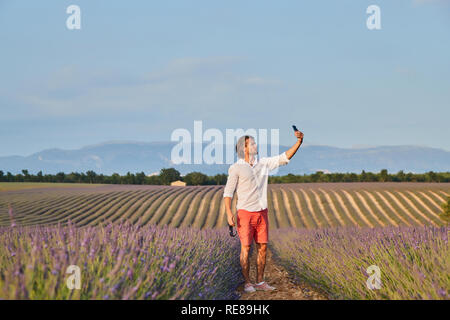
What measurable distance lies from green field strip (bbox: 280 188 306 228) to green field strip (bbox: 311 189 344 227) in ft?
5.57

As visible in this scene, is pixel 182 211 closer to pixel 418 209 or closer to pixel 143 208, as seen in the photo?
pixel 143 208

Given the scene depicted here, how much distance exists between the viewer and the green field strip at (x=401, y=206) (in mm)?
22484

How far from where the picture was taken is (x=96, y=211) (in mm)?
23375

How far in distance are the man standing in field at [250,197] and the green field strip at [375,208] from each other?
A: 1882cm

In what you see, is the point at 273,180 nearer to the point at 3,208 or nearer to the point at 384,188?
the point at 384,188

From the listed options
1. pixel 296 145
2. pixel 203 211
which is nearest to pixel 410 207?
pixel 203 211

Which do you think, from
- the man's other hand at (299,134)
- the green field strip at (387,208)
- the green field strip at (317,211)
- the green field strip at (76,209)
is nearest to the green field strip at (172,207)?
the green field strip at (76,209)

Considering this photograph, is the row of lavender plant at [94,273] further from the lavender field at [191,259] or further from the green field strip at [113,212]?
the green field strip at [113,212]

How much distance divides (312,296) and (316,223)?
1867 cm

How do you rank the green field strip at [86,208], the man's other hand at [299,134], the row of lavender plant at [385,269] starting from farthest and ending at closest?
the green field strip at [86,208]
the man's other hand at [299,134]
the row of lavender plant at [385,269]

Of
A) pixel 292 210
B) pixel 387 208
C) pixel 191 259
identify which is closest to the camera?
pixel 191 259

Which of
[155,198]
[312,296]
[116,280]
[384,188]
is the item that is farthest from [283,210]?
[116,280]

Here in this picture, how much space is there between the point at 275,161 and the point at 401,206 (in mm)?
24125
